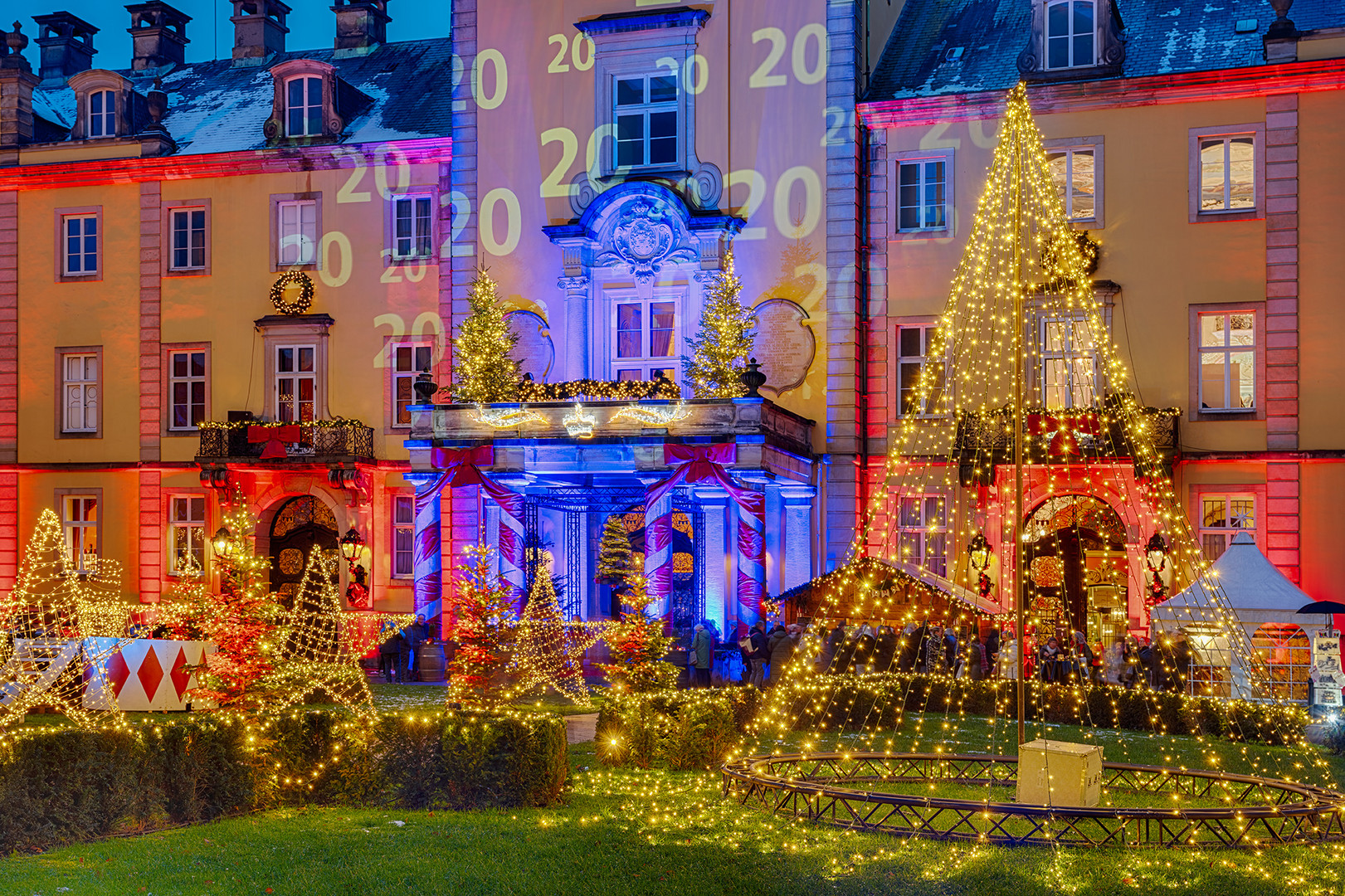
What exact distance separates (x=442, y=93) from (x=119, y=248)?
28.6ft

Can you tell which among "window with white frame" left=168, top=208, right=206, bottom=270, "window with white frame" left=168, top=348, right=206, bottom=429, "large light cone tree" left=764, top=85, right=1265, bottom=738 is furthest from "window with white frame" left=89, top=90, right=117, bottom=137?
"large light cone tree" left=764, top=85, right=1265, bottom=738

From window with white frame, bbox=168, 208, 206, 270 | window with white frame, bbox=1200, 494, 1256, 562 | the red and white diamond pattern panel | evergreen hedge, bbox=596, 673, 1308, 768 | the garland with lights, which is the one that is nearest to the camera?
evergreen hedge, bbox=596, 673, 1308, 768

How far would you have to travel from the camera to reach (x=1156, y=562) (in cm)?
2798

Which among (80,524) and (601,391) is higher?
(601,391)

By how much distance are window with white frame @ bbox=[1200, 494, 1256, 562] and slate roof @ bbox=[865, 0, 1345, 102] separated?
8608 millimetres

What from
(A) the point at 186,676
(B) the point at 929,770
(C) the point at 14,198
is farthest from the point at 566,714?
(C) the point at 14,198

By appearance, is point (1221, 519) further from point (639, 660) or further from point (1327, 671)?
point (639, 660)

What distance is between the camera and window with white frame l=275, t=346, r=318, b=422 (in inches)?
1432

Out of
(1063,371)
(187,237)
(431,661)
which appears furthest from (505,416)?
(1063,371)

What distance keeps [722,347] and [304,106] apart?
1331 centimetres

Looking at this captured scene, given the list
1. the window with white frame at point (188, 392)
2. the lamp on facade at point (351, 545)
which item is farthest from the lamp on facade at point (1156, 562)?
the window with white frame at point (188, 392)

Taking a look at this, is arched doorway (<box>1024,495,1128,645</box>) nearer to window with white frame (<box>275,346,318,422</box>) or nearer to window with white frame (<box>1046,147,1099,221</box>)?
window with white frame (<box>1046,147,1099,221</box>)

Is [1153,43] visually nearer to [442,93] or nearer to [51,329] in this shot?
[442,93]

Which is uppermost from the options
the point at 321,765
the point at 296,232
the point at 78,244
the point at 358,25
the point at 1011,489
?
the point at 358,25
